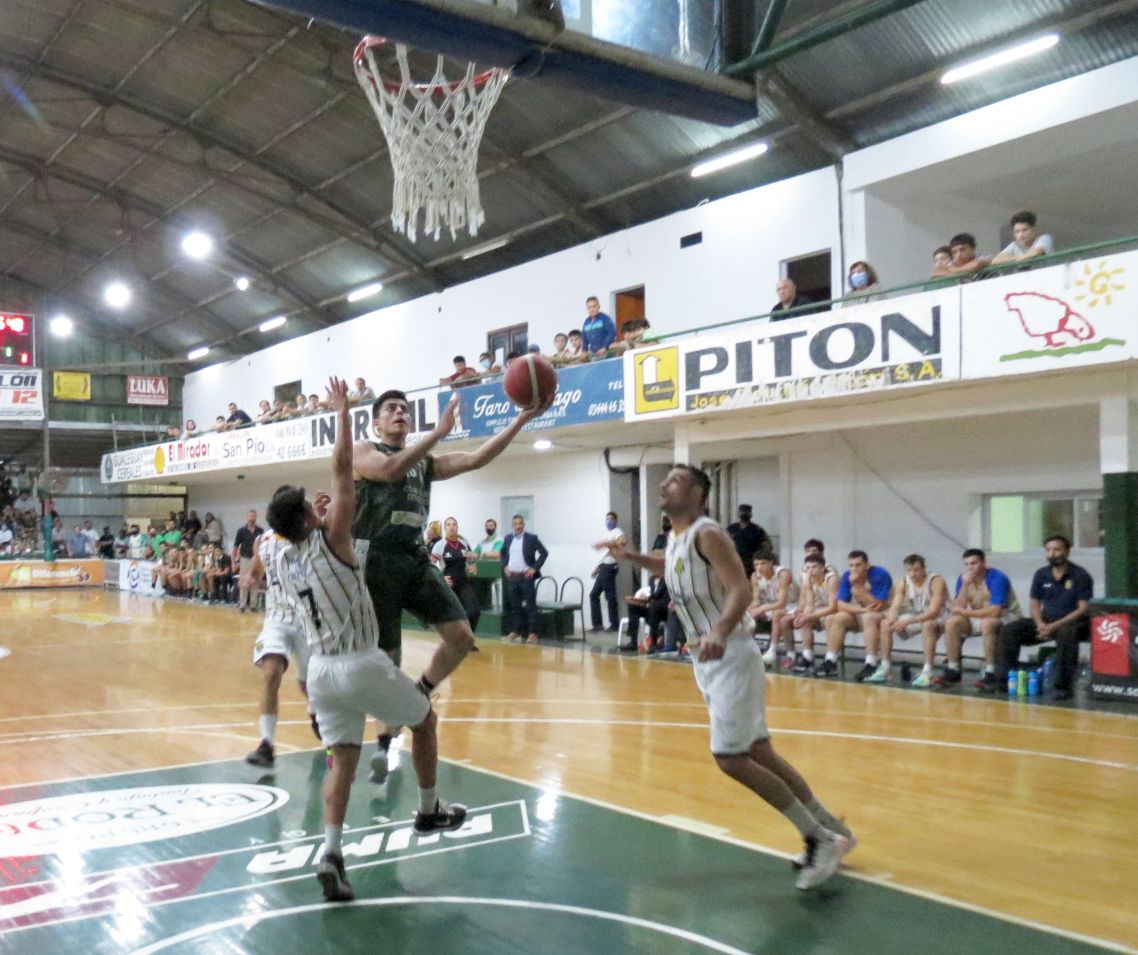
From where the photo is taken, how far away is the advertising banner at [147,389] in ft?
104

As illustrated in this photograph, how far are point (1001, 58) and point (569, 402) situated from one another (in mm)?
6307

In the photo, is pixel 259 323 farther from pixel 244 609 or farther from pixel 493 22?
pixel 493 22

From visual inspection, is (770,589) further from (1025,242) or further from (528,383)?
(528,383)

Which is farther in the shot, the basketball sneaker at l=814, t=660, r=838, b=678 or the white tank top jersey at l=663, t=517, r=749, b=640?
the basketball sneaker at l=814, t=660, r=838, b=678

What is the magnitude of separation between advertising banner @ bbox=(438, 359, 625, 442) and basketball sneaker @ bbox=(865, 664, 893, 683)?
4305mm

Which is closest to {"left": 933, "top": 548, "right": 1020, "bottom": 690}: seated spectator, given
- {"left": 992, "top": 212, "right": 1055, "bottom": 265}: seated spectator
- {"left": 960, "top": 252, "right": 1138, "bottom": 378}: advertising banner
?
{"left": 960, "top": 252, "right": 1138, "bottom": 378}: advertising banner

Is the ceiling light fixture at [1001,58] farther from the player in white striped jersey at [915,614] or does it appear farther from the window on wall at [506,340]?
the window on wall at [506,340]

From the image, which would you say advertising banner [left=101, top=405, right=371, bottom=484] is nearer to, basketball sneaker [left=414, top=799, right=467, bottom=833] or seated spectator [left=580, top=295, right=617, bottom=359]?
seated spectator [left=580, top=295, right=617, bottom=359]

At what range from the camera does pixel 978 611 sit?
9.80m

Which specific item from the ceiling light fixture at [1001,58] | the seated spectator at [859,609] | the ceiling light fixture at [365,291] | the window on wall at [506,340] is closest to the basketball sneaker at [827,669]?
the seated spectator at [859,609]

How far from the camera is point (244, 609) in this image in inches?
758

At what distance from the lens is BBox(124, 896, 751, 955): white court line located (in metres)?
A: 3.70

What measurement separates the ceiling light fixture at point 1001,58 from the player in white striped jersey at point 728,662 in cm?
977

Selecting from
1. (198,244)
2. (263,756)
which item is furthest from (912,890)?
(198,244)
